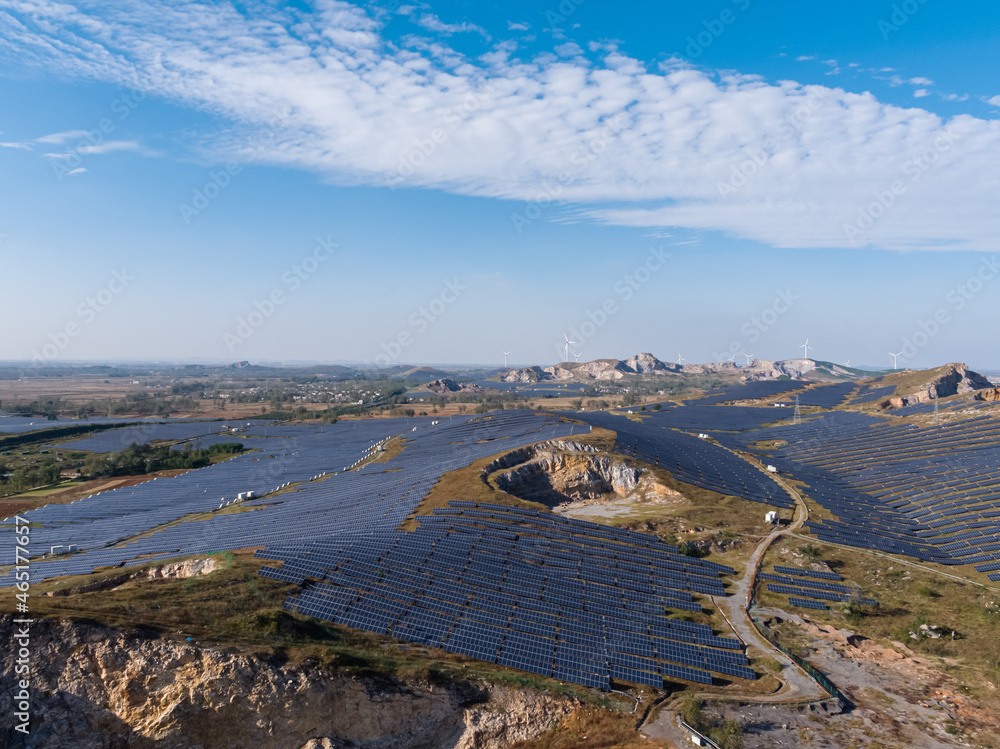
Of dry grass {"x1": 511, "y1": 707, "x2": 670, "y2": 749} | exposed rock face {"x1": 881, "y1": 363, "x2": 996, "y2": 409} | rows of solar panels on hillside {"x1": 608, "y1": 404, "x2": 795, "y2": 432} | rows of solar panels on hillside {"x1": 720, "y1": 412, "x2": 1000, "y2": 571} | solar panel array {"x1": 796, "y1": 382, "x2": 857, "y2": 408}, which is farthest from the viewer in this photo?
solar panel array {"x1": 796, "y1": 382, "x2": 857, "y2": 408}

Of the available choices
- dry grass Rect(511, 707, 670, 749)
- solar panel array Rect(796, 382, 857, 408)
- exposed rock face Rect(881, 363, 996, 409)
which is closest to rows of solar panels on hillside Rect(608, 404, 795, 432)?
solar panel array Rect(796, 382, 857, 408)

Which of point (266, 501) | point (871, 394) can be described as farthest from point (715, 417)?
point (266, 501)

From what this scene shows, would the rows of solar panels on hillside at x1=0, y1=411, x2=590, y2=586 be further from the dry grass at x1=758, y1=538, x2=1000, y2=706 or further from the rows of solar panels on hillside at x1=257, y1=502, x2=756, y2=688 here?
the dry grass at x1=758, y1=538, x2=1000, y2=706

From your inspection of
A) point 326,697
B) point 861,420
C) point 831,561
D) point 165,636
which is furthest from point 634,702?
point 861,420

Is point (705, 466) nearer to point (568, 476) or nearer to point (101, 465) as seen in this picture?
point (568, 476)

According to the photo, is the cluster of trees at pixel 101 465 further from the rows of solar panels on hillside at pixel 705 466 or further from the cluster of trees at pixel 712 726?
the cluster of trees at pixel 712 726

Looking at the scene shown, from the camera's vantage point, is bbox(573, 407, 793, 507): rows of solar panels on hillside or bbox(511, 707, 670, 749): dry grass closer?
bbox(511, 707, 670, 749): dry grass
